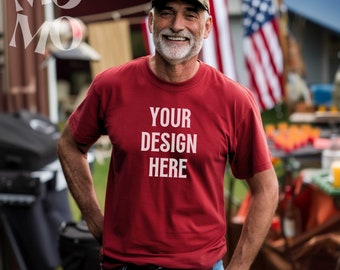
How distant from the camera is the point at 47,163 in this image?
175 inches

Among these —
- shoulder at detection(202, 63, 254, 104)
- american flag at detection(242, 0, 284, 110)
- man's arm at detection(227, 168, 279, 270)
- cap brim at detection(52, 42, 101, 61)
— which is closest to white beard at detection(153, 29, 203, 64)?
shoulder at detection(202, 63, 254, 104)

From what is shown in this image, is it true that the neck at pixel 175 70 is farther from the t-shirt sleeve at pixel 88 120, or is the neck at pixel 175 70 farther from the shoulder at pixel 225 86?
the t-shirt sleeve at pixel 88 120

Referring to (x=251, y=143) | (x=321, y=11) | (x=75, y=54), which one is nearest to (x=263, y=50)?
(x=75, y=54)

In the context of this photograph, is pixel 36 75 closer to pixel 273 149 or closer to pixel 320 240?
pixel 273 149

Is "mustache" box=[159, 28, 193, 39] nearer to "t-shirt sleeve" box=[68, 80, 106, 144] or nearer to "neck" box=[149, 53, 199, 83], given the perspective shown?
"neck" box=[149, 53, 199, 83]

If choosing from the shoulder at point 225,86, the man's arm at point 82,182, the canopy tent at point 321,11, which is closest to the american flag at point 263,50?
the man's arm at point 82,182

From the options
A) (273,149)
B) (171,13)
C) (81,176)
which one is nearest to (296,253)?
(273,149)

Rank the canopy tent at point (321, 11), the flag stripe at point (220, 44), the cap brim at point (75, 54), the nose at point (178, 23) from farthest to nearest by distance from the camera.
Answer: the canopy tent at point (321, 11) → the cap brim at point (75, 54) → the flag stripe at point (220, 44) → the nose at point (178, 23)

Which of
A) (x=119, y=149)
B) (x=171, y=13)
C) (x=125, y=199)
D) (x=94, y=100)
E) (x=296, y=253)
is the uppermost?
(x=171, y=13)

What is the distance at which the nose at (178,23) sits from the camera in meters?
2.13

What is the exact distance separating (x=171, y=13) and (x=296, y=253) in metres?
2.53

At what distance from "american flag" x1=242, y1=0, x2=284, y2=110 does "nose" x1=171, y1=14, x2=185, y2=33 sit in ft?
14.2

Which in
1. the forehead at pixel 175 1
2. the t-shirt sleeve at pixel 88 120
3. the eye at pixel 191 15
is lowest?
the t-shirt sleeve at pixel 88 120

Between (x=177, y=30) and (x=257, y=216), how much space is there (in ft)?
2.04
